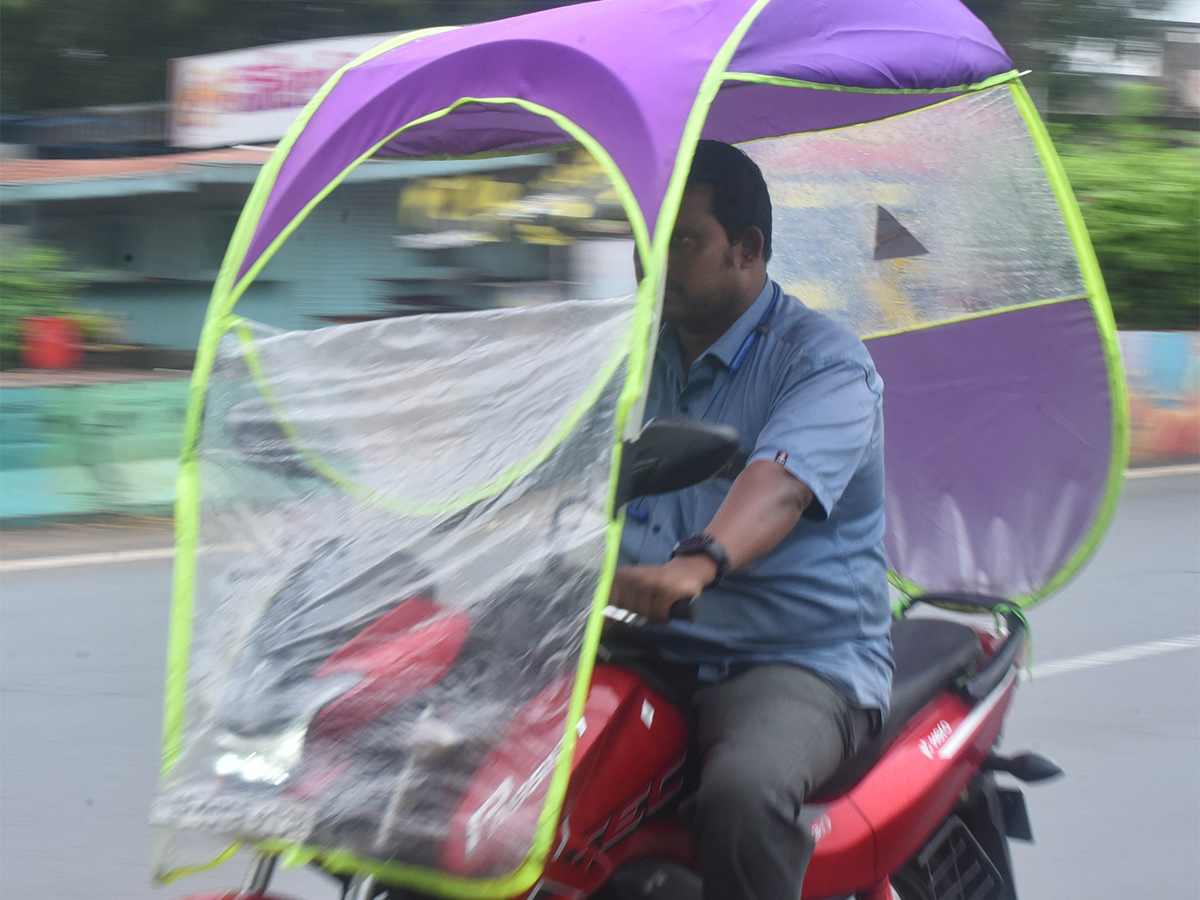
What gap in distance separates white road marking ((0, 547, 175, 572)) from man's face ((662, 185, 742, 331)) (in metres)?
4.77

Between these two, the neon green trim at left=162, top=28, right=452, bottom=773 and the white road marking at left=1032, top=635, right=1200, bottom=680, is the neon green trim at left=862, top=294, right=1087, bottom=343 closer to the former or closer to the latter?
the neon green trim at left=162, top=28, right=452, bottom=773

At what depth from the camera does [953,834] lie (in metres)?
2.62

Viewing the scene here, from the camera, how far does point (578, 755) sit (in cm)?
177

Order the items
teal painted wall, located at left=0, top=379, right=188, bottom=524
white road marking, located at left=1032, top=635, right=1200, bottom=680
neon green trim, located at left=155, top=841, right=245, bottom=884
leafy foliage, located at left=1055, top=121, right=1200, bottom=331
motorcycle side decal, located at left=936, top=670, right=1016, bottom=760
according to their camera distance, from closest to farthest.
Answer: neon green trim, located at left=155, top=841, right=245, bottom=884, motorcycle side decal, located at left=936, top=670, right=1016, bottom=760, white road marking, located at left=1032, top=635, right=1200, bottom=680, teal painted wall, located at left=0, top=379, right=188, bottom=524, leafy foliage, located at left=1055, top=121, right=1200, bottom=331

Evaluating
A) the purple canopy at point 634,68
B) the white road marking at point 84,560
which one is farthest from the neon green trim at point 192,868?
the white road marking at point 84,560

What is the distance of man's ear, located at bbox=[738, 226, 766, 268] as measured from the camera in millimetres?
2289

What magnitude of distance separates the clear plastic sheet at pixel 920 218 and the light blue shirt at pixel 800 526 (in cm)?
92

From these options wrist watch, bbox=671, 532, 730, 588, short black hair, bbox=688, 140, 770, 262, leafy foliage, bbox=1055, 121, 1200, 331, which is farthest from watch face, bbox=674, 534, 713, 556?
leafy foliage, bbox=1055, 121, 1200, 331

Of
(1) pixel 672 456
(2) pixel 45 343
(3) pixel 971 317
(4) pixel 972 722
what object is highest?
(1) pixel 672 456

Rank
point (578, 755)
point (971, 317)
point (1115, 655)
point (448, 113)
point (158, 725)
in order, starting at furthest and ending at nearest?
point (1115, 655) → point (158, 725) → point (971, 317) → point (448, 113) → point (578, 755)

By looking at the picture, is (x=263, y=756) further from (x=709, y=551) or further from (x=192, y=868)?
(x=709, y=551)

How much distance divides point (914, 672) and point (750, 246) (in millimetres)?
859

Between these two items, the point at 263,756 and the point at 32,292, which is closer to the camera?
the point at 263,756

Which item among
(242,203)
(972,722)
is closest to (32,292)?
(242,203)
